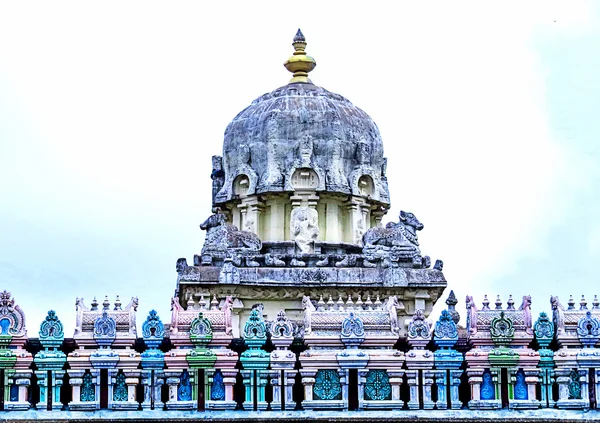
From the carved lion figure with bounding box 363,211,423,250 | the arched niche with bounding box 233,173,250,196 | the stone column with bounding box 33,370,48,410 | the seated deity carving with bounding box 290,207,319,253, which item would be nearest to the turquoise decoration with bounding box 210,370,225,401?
the stone column with bounding box 33,370,48,410

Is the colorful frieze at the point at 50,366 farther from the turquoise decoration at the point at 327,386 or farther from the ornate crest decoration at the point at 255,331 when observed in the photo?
the turquoise decoration at the point at 327,386

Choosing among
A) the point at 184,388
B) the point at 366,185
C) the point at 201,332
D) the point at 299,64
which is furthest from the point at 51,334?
the point at 299,64

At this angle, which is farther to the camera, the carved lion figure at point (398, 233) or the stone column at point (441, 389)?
the carved lion figure at point (398, 233)

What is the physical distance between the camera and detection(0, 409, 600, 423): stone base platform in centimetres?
5084

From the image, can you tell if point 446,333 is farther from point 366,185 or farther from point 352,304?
point 366,185

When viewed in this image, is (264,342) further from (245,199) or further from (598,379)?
(245,199)

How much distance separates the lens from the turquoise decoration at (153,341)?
5125 centimetres

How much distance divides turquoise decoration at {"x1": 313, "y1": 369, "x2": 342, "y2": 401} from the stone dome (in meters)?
11.8

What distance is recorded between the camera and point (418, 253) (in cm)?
6262

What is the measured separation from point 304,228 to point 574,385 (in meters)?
12.6

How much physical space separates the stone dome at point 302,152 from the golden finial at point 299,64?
145 centimetres

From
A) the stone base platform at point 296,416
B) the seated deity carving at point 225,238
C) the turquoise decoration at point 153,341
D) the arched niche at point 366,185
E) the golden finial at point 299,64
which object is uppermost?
the golden finial at point 299,64

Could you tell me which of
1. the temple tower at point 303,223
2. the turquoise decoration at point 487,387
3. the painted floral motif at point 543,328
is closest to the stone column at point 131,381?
the turquoise decoration at point 487,387

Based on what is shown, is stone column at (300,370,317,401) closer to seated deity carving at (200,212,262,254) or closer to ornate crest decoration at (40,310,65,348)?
ornate crest decoration at (40,310,65,348)
